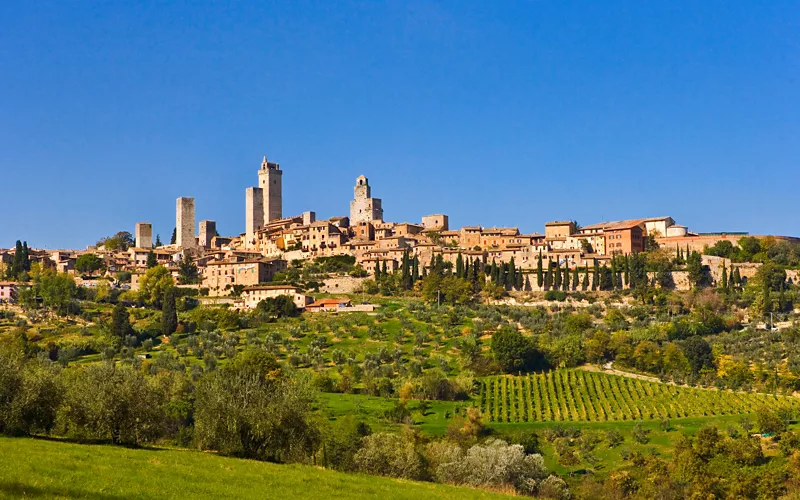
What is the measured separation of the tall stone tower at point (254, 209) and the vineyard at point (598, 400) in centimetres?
5671

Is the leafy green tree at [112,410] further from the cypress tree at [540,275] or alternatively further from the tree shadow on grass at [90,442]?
the cypress tree at [540,275]

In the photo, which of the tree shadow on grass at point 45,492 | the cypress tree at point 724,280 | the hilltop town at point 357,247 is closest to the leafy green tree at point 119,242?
the hilltop town at point 357,247

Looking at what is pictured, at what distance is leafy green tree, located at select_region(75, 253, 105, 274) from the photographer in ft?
308

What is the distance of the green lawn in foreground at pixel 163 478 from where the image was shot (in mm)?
14977

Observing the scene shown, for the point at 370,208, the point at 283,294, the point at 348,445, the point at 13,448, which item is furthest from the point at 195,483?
the point at 370,208

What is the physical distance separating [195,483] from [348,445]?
1435 cm

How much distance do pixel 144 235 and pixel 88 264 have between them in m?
18.6

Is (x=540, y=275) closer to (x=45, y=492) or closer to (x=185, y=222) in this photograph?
(x=185, y=222)

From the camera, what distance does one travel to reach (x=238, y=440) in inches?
967

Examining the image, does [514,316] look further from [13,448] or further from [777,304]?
[13,448]

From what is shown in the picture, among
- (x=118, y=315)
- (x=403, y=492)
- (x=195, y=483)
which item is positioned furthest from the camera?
(x=118, y=315)

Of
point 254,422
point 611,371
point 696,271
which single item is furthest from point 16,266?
point 254,422

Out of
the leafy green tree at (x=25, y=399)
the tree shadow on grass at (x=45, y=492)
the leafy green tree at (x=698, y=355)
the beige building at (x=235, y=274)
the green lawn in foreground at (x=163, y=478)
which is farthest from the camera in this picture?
the beige building at (x=235, y=274)

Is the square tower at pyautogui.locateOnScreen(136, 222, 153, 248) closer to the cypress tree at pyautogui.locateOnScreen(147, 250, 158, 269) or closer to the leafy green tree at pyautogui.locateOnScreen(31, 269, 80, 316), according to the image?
the cypress tree at pyautogui.locateOnScreen(147, 250, 158, 269)
